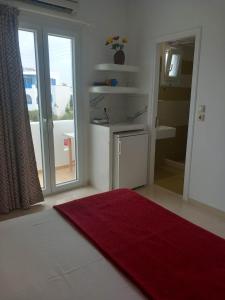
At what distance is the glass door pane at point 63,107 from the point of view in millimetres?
3057

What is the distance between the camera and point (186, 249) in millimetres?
1264

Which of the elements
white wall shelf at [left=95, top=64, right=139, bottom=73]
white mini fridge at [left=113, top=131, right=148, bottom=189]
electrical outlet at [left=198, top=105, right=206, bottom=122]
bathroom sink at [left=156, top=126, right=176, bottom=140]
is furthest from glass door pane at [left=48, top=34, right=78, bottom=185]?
electrical outlet at [left=198, top=105, right=206, bottom=122]

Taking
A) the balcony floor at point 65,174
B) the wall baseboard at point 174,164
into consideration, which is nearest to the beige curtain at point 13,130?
the balcony floor at point 65,174

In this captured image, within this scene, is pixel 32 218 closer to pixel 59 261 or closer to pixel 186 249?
pixel 59 261

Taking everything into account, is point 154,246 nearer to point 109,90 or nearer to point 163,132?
point 109,90

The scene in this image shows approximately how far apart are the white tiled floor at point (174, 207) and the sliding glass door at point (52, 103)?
22 centimetres

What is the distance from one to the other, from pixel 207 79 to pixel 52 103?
191cm

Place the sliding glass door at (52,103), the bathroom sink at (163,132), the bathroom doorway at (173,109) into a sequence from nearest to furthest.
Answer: the sliding glass door at (52,103), the bathroom sink at (163,132), the bathroom doorway at (173,109)

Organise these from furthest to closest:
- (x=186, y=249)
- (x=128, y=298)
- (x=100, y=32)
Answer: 1. (x=100, y=32)
2. (x=186, y=249)
3. (x=128, y=298)

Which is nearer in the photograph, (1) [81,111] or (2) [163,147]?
(1) [81,111]

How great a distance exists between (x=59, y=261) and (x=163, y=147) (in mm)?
3688

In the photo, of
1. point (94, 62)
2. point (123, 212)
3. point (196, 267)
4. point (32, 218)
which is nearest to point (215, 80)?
point (94, 62)

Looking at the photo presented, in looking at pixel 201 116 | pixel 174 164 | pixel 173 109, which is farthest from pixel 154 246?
pixel 173 109

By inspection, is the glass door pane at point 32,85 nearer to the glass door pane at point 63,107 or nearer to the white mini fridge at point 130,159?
the glass door pane at point 63,107
